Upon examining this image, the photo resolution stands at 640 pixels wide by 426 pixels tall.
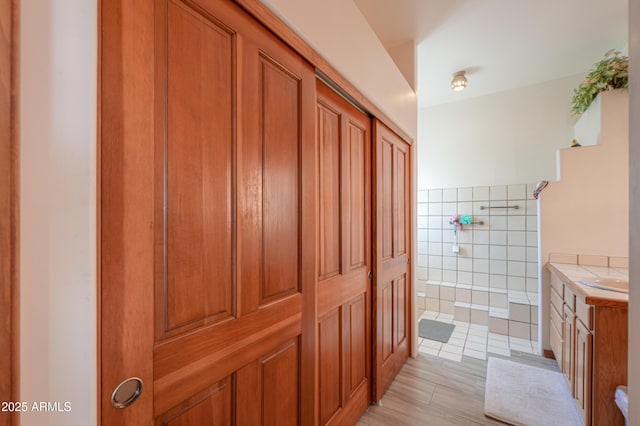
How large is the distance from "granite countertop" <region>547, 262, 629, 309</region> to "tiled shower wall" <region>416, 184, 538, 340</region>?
0.75 metres

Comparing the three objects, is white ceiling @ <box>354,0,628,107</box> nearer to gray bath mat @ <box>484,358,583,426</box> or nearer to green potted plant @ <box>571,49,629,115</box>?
green potted plant @ <box>571,49,629,115</box>

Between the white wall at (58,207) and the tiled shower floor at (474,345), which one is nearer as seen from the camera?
the white wall at (58,207)

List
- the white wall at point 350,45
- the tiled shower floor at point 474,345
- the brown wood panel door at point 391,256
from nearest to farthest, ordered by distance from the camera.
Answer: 1. the white wall at point 350,45
2. the brown wood panel door at point 391,256
3. the tiled shower floor at point 474,345

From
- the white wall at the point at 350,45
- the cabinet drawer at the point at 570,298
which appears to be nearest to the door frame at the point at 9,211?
the white wall at the point at 350,45

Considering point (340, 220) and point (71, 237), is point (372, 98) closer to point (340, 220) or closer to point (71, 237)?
point (340, 220)

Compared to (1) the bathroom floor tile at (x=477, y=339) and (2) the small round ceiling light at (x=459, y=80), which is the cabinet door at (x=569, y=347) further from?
(2) the small round ceiling light at (x=459, y=80)

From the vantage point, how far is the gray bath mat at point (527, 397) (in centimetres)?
173

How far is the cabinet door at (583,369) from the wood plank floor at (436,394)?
1.54 feet

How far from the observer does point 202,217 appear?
757 mm

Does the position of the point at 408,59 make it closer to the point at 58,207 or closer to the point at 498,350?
the point at 58,207

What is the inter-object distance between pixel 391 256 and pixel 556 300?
151cm

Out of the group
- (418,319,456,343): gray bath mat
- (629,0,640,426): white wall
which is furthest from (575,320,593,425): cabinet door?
(418,319,456,343): gray bath mat

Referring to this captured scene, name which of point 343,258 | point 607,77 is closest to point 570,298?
point 343,258

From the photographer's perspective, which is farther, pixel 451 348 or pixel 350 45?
pixel 451 348
